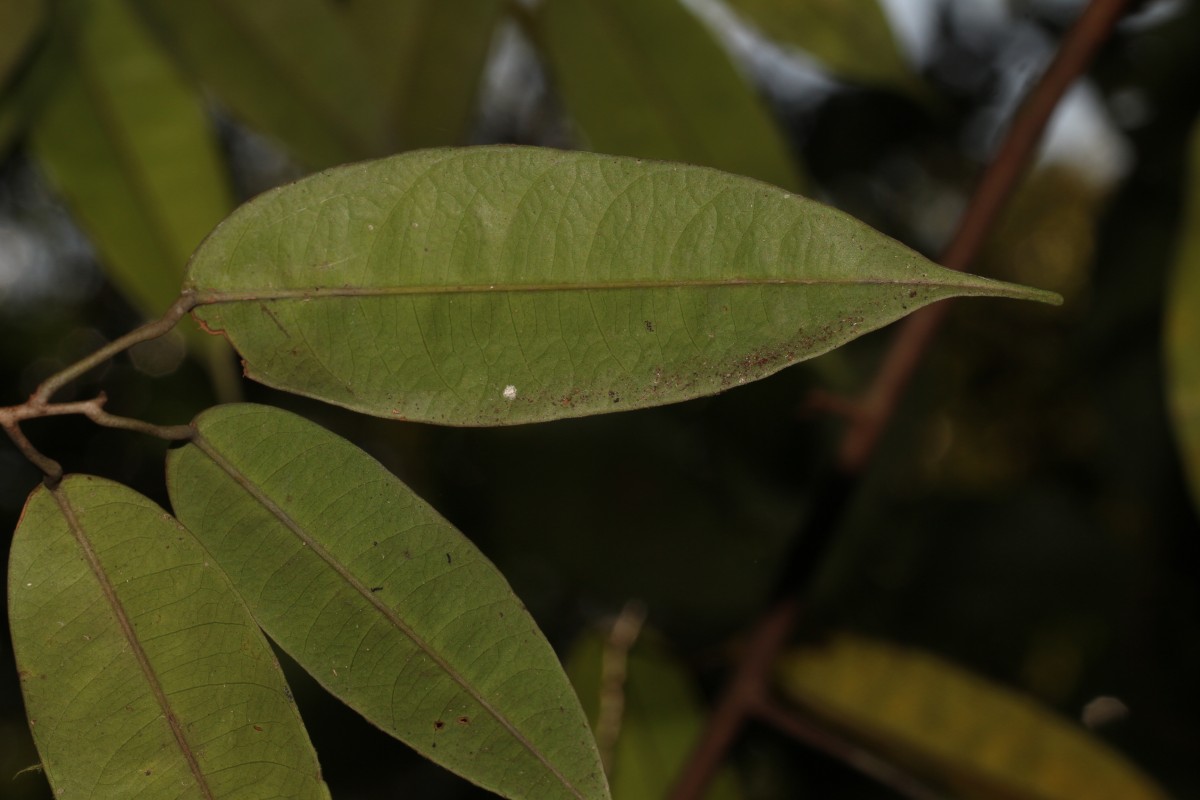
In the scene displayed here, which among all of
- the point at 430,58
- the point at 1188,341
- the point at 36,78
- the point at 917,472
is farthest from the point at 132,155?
the point at 917,472

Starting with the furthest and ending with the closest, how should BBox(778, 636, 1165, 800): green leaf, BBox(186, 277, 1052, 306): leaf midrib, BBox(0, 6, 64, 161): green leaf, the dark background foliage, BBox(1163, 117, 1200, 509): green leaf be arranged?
the dark background foliage < BBox(778, 636, 1165, 800): green leaf < BBox(0, 6, 64, 161): green leaf < BBox(1163, 117, 1200, 509): green leaf < BBox(186, 277, 1052, 306): leaf midrib

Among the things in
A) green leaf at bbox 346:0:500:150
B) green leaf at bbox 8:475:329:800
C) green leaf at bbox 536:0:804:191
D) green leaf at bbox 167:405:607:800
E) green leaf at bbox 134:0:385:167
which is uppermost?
green leaf at bbox 536:0:804:191

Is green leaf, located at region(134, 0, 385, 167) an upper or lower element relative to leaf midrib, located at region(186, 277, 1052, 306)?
upper

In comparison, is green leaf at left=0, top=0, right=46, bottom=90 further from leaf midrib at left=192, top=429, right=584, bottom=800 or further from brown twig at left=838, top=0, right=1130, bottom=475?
brown twig at left=838, top=0, right=1130, bottom=475

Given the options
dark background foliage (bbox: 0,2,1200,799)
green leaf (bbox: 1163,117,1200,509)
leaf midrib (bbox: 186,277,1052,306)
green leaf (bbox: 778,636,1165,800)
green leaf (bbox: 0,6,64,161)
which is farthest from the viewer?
dark background foliage (bbox: 0,2,1200,799)

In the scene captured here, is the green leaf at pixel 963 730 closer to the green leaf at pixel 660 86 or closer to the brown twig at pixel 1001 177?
the brown twig at pixel 1001 177

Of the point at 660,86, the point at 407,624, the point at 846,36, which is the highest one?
→ the point at 846,36

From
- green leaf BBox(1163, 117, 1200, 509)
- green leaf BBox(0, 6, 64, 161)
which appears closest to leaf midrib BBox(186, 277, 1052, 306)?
green leaf BBox(1163, 117, 1200, 509)

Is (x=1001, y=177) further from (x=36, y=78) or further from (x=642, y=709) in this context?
(x=36, y=78)
